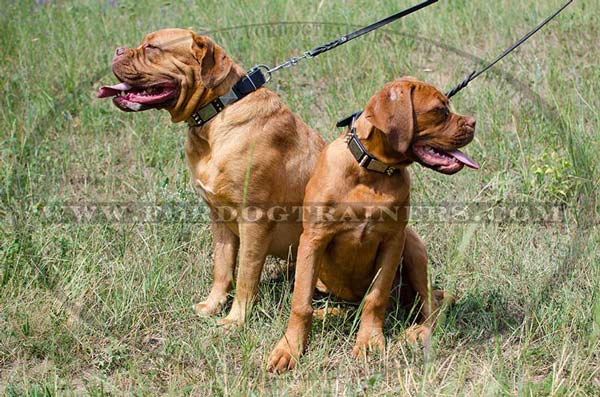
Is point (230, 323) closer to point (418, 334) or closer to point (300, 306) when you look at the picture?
point (300, 306)

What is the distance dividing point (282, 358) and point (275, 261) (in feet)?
4.25

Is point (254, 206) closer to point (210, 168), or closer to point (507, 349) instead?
point (210, 168)

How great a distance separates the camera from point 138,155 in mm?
6289

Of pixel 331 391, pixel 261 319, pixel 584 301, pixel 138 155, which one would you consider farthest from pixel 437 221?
pixel 138 155

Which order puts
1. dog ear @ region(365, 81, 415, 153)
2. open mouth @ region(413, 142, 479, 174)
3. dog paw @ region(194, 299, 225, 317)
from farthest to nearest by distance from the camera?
dog paw @ region(194, 299, 225, 317), open mouth @ region(413, 142, 479, 174), dog ear @ region(365, 81, 415, 153)

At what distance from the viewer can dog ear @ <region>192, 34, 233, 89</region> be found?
→ 13.6 feet

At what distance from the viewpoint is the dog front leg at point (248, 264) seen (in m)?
4.25

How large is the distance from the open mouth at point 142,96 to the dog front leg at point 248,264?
33.2 inches

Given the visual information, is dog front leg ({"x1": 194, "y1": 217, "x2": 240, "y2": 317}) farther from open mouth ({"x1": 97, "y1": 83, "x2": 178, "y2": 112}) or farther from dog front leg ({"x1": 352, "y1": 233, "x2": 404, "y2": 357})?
dog front leg ({"x1": 352, "y1": 233, "x2": 404, "y2": 357})

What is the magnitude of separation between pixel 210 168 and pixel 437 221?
1.90m

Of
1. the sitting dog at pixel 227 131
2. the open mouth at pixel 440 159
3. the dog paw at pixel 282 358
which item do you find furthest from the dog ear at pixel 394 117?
the dog paw at pixel 282 358

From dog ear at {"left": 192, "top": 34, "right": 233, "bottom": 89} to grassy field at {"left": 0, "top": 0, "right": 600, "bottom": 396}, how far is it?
4.11ft

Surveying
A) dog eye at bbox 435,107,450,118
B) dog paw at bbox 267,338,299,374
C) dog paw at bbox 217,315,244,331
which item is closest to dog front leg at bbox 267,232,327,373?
dog paw at bbox 267,338,299,374

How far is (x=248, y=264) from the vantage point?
4.30m
